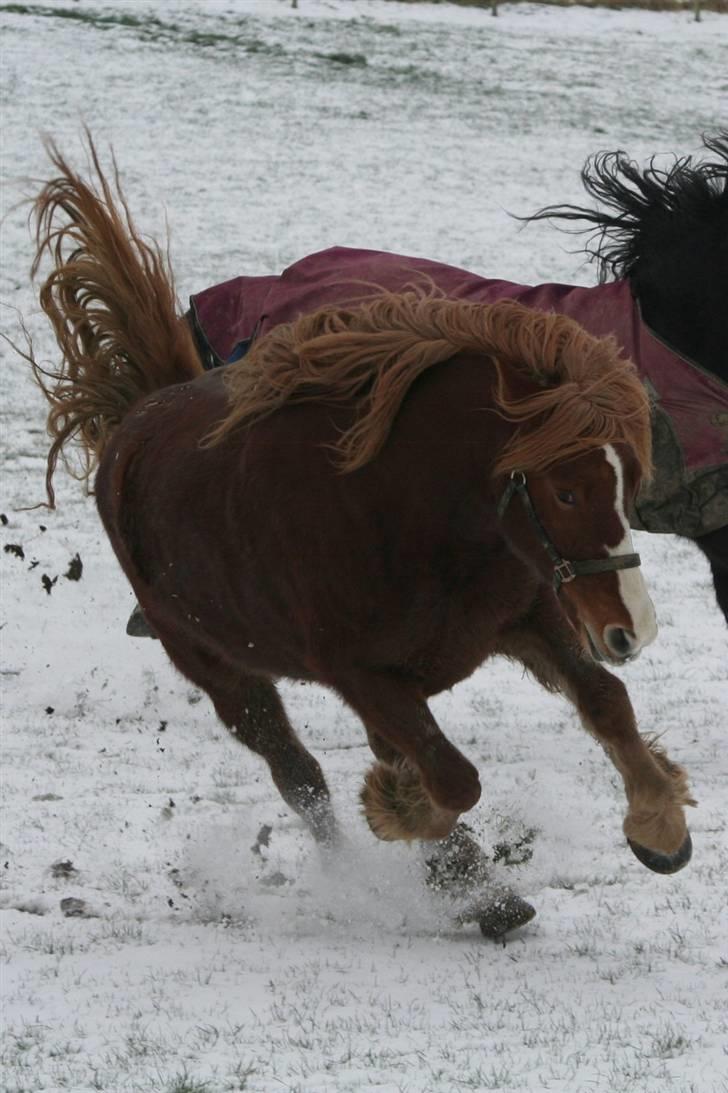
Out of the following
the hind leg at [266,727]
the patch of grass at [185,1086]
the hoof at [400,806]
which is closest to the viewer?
the patch of grass at [185,1086]

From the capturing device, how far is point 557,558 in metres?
3.70

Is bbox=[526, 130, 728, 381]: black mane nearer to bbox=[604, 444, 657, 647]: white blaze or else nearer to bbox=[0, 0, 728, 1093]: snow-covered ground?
bbox=[604, 444, 657, 647]: white blaze

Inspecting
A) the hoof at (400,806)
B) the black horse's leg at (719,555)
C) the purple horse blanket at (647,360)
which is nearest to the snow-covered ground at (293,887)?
the hoof at (400,806)

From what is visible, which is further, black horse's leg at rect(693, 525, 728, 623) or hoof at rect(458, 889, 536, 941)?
black horse's leg at rect(693, 525, 728, 623)

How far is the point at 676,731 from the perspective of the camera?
6.94 metres

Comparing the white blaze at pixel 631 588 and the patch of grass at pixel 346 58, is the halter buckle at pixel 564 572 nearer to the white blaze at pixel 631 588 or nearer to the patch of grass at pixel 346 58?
the white blaze at pixel 631 588

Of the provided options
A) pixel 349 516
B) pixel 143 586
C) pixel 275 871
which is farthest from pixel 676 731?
pixel 349 516

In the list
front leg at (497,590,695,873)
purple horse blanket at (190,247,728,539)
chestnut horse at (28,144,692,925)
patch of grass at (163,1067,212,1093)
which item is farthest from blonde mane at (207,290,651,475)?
patch of grass at (163,1067,212,1093)

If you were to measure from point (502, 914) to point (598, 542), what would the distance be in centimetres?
156

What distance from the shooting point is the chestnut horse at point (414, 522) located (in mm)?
3693

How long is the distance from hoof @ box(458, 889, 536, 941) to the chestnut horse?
3 cm

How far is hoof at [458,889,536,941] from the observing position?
4617 mm

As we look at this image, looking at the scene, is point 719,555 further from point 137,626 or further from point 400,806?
point 137,626

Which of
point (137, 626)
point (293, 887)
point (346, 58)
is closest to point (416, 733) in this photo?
point (293, 887)
